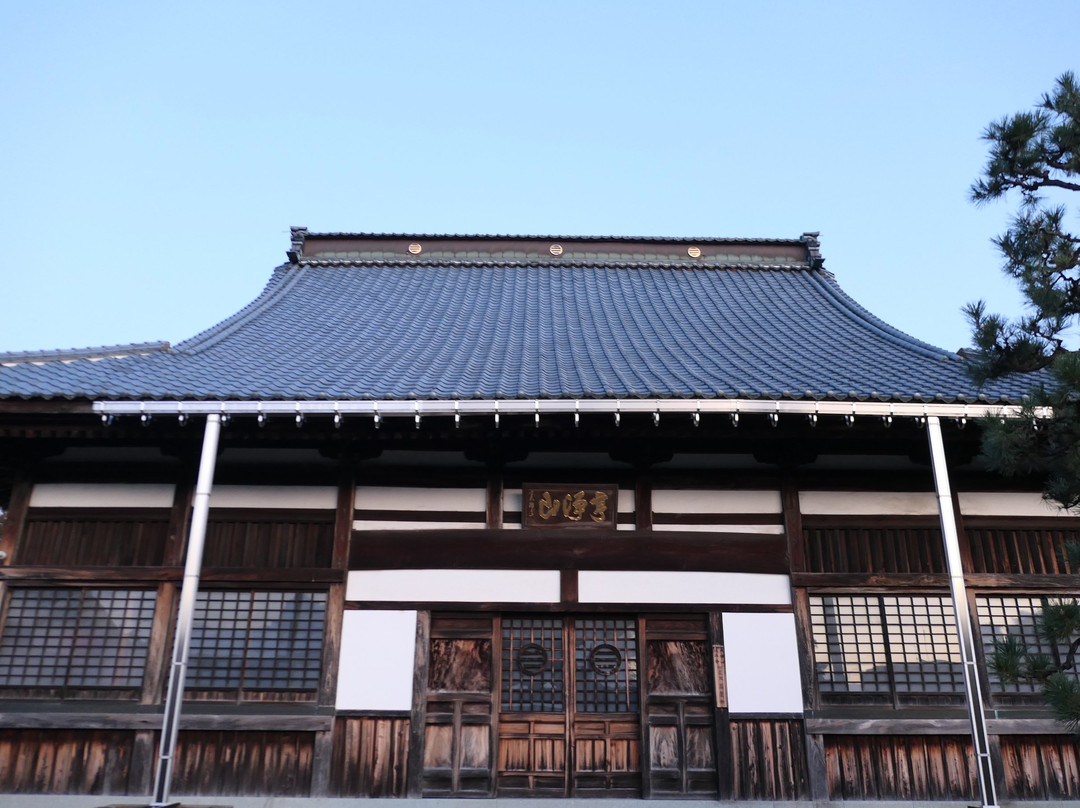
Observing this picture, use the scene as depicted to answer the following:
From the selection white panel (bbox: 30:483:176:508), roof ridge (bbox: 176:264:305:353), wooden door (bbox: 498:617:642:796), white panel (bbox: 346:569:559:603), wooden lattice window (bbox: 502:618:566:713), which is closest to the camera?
wooden door (bbox: 498:617:642:796)

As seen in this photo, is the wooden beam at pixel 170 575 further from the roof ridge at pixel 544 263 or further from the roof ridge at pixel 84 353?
the roof ridge at pixel 544 263

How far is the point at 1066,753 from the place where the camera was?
7.91 meters

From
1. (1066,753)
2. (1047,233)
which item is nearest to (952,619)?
(1066,753)

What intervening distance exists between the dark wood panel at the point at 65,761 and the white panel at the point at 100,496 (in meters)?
2.17

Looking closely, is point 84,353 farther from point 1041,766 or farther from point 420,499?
point 1041,766

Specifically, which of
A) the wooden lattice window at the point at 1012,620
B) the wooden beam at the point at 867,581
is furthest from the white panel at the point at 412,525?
the wooden lattice window at the point at 1012,620

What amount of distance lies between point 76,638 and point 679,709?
5930 mm

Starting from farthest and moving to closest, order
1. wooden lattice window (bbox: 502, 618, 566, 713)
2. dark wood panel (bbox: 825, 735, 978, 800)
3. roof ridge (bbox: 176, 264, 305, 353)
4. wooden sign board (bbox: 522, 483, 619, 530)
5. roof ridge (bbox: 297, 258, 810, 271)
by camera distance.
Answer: roof ridge (bbox: 297, 258, 810, 271) < roof ridge (bbox: 176, 264, 305, 353) < wooden sign board (bbox: 522, 483, 619, 530) < wooden lattice window (bbox: 502, 618, 566, 713) < dark wood panel (bbox: 825, 735, 978, 800)

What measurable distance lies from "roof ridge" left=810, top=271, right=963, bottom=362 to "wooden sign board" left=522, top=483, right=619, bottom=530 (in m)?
4.16

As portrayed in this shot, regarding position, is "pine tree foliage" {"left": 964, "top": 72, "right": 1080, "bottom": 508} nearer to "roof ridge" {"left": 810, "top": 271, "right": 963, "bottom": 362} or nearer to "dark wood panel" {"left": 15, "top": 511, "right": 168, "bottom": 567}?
"roof ridge" {"left": 810, "top": 271, "right": 963, "bottom": 362}

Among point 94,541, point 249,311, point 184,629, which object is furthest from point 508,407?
point 249,311

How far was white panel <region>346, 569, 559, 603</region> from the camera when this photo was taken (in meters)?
8.30

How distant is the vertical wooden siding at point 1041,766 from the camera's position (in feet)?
25.6

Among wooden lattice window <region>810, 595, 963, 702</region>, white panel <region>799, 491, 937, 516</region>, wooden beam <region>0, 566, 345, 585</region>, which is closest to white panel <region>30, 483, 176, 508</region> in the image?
wooden beam <region>0, 566, 345, 585</region>
